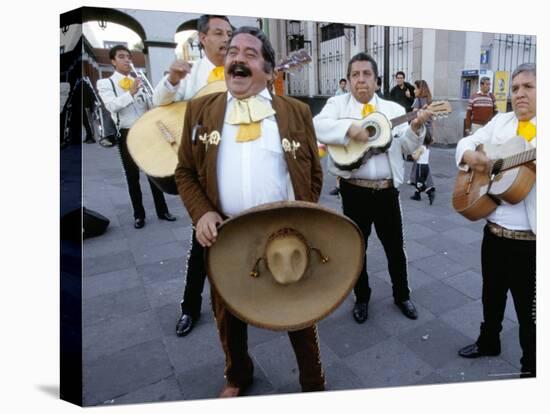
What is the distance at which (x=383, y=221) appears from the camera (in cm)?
260

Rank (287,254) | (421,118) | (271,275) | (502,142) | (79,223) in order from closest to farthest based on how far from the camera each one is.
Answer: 1. (287,254)
2. (271,275)
3. (79,223)
4. (502,142)
5. (421,118)

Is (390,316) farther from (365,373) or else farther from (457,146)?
(457,146)

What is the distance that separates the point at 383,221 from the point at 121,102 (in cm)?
167

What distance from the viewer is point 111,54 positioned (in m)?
2.06

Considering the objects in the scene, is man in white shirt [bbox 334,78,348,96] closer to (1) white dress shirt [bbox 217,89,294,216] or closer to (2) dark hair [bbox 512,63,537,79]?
(1) white dress shirt [bbox 217,89,294,216]

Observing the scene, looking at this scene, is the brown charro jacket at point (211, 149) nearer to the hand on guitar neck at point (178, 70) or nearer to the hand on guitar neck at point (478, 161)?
the hand on guitar neck at point (178, 70)

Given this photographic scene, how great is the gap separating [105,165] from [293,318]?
3.99 feet

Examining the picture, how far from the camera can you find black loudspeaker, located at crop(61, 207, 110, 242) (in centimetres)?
199

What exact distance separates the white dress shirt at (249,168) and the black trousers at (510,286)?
4.37 ft

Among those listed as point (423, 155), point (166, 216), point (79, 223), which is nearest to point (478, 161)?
point (423, 155)

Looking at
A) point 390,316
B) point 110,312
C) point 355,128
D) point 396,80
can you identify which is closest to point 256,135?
point 355,128

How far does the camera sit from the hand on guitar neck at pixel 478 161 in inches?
87.7

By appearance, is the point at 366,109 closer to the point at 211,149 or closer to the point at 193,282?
the point at 211,149

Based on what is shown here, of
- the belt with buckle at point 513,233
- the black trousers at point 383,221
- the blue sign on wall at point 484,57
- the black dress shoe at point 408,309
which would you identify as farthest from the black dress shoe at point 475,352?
the blue sign on wall at point 484,57
